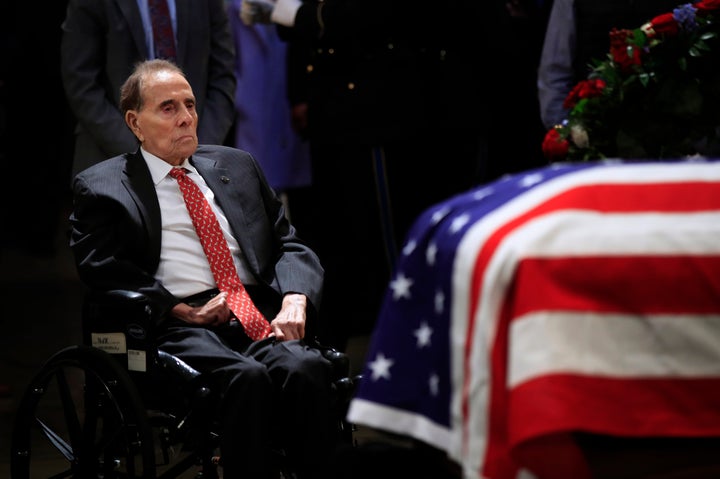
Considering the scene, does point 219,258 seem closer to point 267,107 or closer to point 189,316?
point 189,316

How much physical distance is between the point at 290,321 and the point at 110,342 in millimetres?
487

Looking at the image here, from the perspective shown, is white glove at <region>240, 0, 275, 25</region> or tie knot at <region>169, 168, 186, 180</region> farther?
white glove at <region>240, 0, 275, 25</region>

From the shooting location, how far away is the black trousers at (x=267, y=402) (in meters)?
3.34

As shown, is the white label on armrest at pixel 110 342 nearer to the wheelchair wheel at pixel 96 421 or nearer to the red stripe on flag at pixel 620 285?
the wheelchair wheel at pixel 96 421

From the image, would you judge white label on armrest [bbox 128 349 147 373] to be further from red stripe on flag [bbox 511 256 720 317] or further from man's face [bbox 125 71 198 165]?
red stripe on flag [bbox 511 256 720 317]

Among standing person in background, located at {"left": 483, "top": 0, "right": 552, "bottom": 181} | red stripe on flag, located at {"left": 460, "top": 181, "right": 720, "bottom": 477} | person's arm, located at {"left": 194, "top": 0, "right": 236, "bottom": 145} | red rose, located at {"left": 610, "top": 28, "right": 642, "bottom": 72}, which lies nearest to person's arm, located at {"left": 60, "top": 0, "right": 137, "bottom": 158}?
person's arm, located at {"left": 194, "top": 0, "right": 236, "bottom": 145}

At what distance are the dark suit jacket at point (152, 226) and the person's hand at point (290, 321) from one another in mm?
58

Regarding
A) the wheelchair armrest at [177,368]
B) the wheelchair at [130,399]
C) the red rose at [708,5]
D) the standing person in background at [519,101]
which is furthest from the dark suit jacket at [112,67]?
the red rose at [708,5]

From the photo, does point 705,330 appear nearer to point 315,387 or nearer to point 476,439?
point 476,439

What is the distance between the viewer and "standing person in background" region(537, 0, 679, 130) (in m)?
4.87

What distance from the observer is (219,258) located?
379 cm

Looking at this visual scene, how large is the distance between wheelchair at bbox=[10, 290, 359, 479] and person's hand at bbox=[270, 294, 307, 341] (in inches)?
3.8

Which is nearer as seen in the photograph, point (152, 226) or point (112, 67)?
point (152, 226)

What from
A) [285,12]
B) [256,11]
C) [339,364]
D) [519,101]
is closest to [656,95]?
[339,364]
